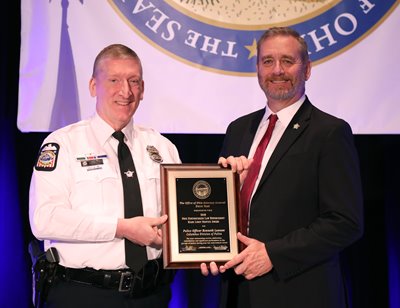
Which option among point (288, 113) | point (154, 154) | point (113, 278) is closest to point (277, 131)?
point (288, 113)

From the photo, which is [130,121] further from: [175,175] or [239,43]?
[239,43]

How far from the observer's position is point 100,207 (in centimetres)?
237

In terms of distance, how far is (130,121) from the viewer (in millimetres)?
2605

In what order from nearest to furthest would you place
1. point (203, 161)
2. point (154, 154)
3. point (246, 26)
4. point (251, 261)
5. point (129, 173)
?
point (251, 261), point (129, 173), point (154, 154), point (246, 26), point (203, 161)

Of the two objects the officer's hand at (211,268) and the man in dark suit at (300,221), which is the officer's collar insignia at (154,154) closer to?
the man in dark suit at (300,221)

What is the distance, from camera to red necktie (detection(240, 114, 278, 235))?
93.2 inches

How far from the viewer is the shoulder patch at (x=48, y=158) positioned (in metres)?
2.37

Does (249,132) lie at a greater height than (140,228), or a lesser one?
greater

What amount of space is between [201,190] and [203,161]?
118cm

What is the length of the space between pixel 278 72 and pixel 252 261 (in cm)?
80

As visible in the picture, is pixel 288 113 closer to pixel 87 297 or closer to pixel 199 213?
pixel 199 213

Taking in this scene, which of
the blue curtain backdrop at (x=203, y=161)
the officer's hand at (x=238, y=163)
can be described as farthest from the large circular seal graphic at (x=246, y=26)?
the officer's hand at (x=238, y=163)

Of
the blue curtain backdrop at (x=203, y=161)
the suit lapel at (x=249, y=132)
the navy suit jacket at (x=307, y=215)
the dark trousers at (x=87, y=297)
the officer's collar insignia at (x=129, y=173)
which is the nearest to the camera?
the navy suit jacket at (x=307, y=215)

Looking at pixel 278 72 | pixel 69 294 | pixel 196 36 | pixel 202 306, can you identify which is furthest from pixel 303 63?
pixel 202 306
